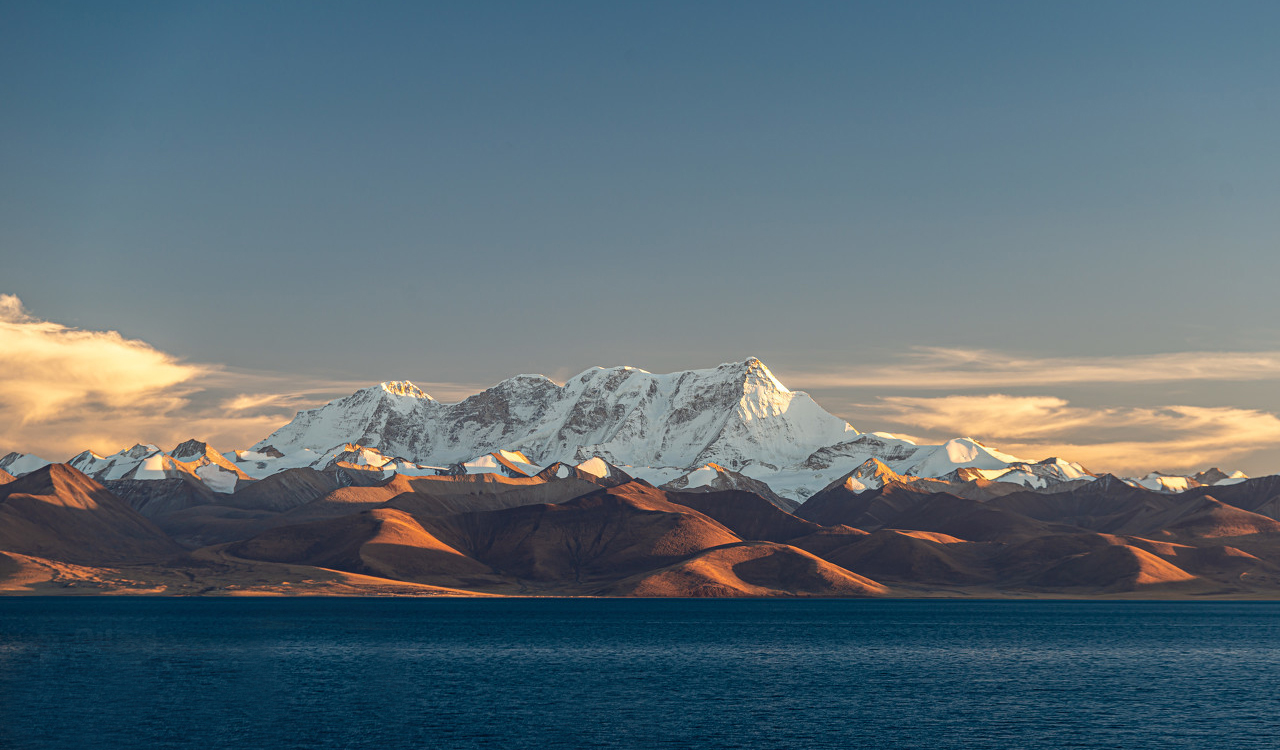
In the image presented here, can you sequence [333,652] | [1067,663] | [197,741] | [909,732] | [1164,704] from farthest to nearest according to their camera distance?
[333,652] → [1067,663] → [1164,704] → [909,732] → [197,741]

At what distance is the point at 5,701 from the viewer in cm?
11206

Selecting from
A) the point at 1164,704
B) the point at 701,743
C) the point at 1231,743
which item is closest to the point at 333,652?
the point at 701,743

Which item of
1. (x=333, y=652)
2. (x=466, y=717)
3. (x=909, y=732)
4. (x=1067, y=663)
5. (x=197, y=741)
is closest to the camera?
(x=197, y=741)

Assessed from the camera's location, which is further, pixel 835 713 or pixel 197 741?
pixel 835 713

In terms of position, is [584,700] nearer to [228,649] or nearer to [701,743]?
[701,743]

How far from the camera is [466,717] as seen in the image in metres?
108

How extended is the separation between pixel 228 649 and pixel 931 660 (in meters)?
99.9

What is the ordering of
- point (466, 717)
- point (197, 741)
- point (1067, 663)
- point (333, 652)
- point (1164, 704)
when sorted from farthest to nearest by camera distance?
point (333, 652) → point (1067, 663) → point (1164, 704) → point (466, 717) → point (197, 741)

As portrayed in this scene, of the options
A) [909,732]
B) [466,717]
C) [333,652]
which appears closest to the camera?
[909,732]

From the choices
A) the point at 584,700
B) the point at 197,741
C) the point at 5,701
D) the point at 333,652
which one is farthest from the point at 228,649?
the point at 197,741

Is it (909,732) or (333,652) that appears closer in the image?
(909,732)

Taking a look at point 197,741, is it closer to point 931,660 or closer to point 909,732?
point 909,732

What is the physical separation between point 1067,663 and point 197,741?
380ft

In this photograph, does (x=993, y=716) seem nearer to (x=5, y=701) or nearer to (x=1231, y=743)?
(x=1231, y=743)
